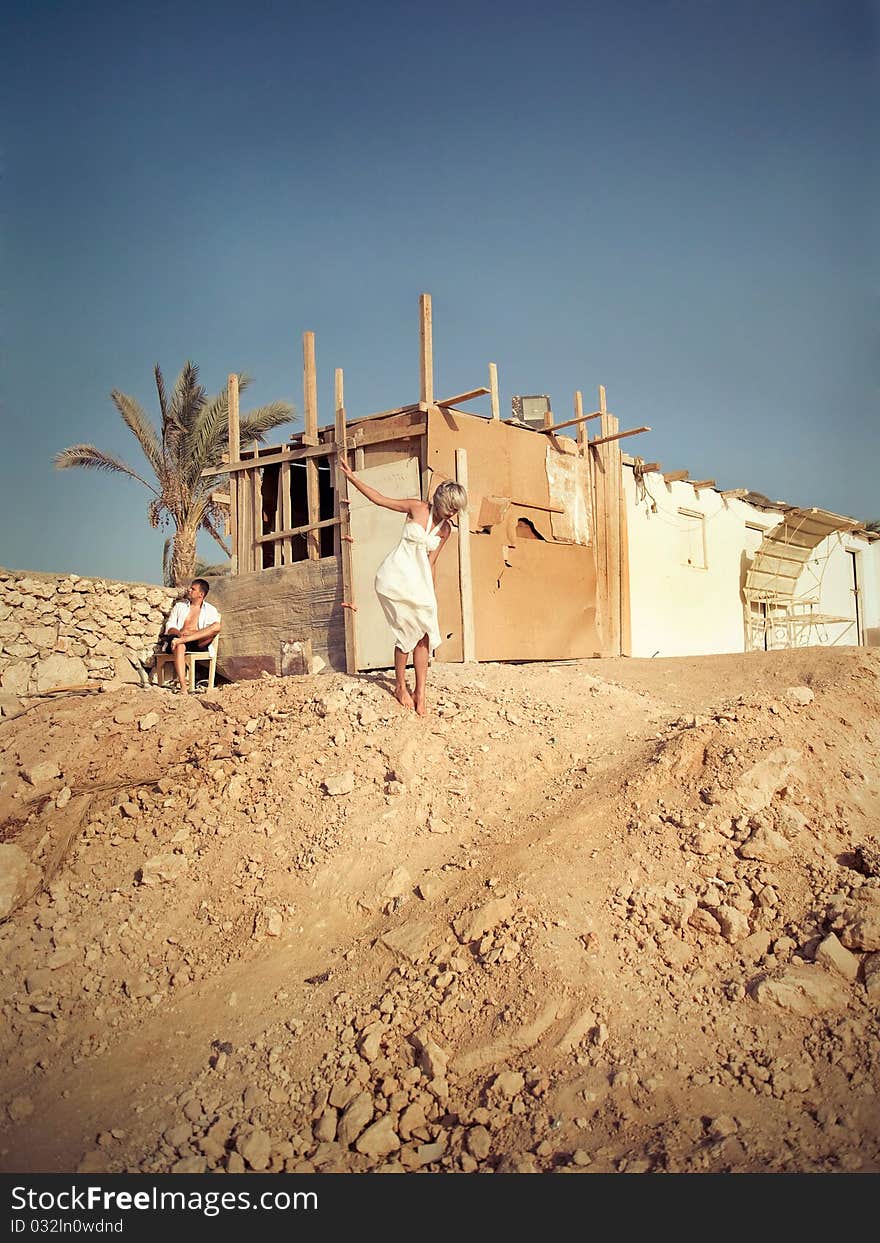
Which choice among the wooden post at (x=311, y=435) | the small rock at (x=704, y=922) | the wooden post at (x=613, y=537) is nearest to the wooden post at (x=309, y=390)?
the wooden post at (x=311, y=435)

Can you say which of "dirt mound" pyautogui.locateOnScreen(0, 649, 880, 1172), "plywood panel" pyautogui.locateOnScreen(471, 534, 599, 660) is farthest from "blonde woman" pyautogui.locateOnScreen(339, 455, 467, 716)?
"plywood panel" pyautogui.locateOnScreen(471, 534, 599, 660)

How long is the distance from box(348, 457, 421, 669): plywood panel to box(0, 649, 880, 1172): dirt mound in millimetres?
2858

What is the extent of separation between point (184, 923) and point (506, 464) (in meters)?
6.15

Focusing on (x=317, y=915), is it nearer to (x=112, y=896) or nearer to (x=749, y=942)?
(x=112, y=896)

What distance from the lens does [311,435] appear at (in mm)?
9242

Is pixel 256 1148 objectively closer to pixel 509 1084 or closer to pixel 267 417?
pixel 509 1084

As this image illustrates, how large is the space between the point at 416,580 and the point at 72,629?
6742mm

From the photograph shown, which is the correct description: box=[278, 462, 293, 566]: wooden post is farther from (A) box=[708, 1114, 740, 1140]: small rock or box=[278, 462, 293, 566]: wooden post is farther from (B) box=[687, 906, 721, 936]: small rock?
(A) box=[708, 1114, 740, 1140]: small rock

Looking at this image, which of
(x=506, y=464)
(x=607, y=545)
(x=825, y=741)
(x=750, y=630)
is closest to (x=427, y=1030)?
(x=825, y=741)

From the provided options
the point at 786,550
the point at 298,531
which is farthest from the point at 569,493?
the point at 786,550

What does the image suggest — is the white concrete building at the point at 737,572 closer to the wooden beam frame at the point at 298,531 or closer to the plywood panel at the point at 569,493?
the plywood panel at the point at 569,493

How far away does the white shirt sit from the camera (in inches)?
321

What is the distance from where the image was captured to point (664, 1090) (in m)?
2.70

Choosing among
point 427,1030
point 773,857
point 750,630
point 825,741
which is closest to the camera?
point 427,1030
